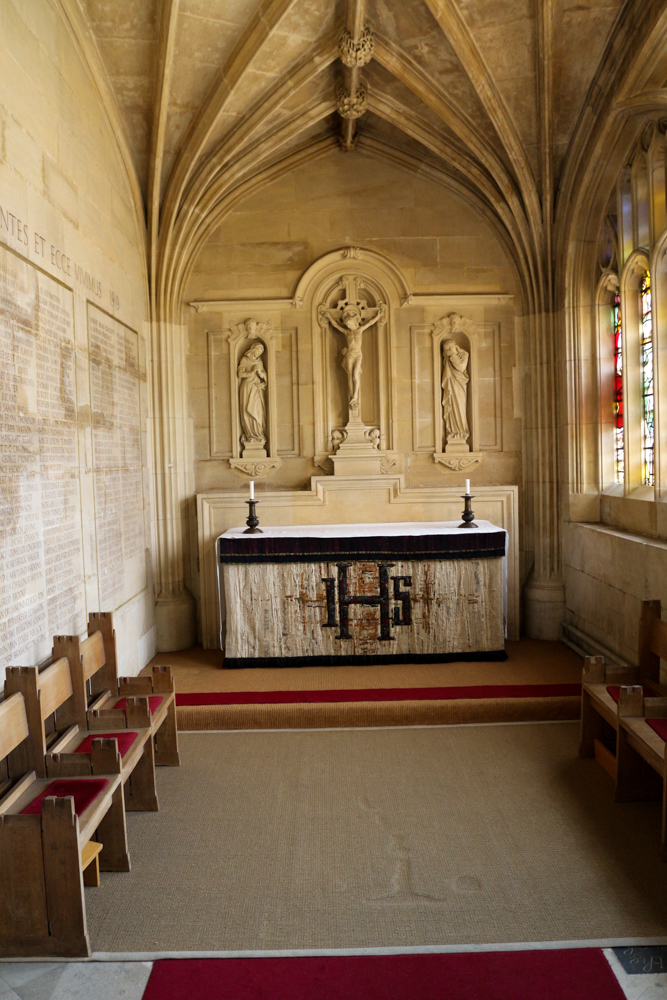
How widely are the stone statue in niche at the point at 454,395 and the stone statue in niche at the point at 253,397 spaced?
1.93 metres

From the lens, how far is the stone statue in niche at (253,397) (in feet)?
25.1

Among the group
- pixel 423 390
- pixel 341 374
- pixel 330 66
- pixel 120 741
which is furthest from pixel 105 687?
pixel 330 66

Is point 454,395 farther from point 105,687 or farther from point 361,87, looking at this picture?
point 105,687

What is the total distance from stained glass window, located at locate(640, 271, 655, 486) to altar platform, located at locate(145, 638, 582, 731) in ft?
6.21

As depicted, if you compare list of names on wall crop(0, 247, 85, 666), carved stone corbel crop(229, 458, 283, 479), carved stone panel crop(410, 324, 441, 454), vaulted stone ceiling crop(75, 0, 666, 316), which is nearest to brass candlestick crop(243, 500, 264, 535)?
carved stone corbel crop(229, 458, 283, 479)

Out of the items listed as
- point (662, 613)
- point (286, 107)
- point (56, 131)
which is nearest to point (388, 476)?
point (662, 613)

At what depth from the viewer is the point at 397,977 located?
9.10 ft

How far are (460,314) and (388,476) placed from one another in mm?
1892

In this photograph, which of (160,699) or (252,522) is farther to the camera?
(252,522)

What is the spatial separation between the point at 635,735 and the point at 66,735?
10.0ft

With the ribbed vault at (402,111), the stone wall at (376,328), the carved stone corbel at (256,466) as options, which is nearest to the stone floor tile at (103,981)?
the ribbed vault at (402,111)

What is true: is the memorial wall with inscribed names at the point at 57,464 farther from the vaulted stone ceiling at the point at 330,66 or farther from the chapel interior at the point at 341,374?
the vaulted stone ceiling at the point at 330,66

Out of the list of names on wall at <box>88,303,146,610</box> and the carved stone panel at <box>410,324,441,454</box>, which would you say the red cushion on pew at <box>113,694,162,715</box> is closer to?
the list of names on wall at <box>88,303,146,610</box>

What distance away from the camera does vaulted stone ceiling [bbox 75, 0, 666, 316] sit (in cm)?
559
